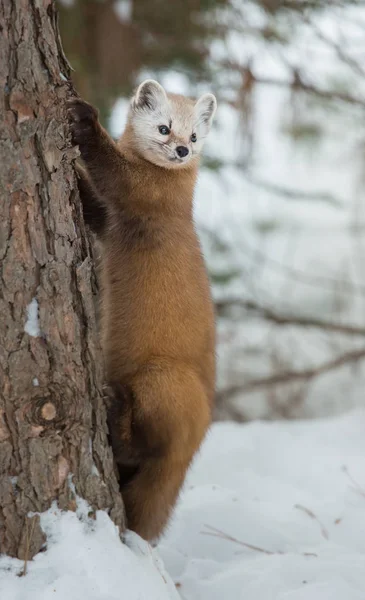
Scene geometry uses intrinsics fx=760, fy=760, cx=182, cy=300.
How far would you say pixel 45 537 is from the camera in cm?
242

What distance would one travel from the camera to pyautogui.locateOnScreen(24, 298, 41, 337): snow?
2363 millimetres

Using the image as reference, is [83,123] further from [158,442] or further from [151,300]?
[158,442]

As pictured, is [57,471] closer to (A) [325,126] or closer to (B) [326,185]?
(A) [325,126]

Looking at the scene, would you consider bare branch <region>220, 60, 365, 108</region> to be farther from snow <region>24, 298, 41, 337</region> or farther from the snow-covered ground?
snow <region>24, 298, 41, 337</region>

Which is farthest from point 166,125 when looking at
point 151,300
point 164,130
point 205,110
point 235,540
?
point 235,540

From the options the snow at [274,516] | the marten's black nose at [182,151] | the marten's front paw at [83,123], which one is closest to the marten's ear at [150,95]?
the marten's black nose at [182,151]

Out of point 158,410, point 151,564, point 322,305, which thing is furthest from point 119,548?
point 322,305

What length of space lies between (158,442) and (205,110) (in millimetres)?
1528

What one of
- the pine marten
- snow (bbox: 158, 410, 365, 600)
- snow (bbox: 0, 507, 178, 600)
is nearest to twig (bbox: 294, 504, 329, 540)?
snow (bbox: 158, 410, 365, 600)

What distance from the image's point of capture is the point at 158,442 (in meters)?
2.94

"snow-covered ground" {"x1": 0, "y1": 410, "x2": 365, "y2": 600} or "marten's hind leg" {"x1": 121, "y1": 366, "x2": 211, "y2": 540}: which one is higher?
"marten's hind leg" {"x1": 121, "y1": 366, "x2": 211, "y2": 540}

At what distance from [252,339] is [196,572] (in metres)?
5.67

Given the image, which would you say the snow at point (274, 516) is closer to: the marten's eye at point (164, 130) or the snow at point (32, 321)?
the snow at point (32, 321)

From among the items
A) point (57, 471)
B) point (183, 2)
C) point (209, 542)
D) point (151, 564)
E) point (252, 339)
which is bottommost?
point (252, 339)
